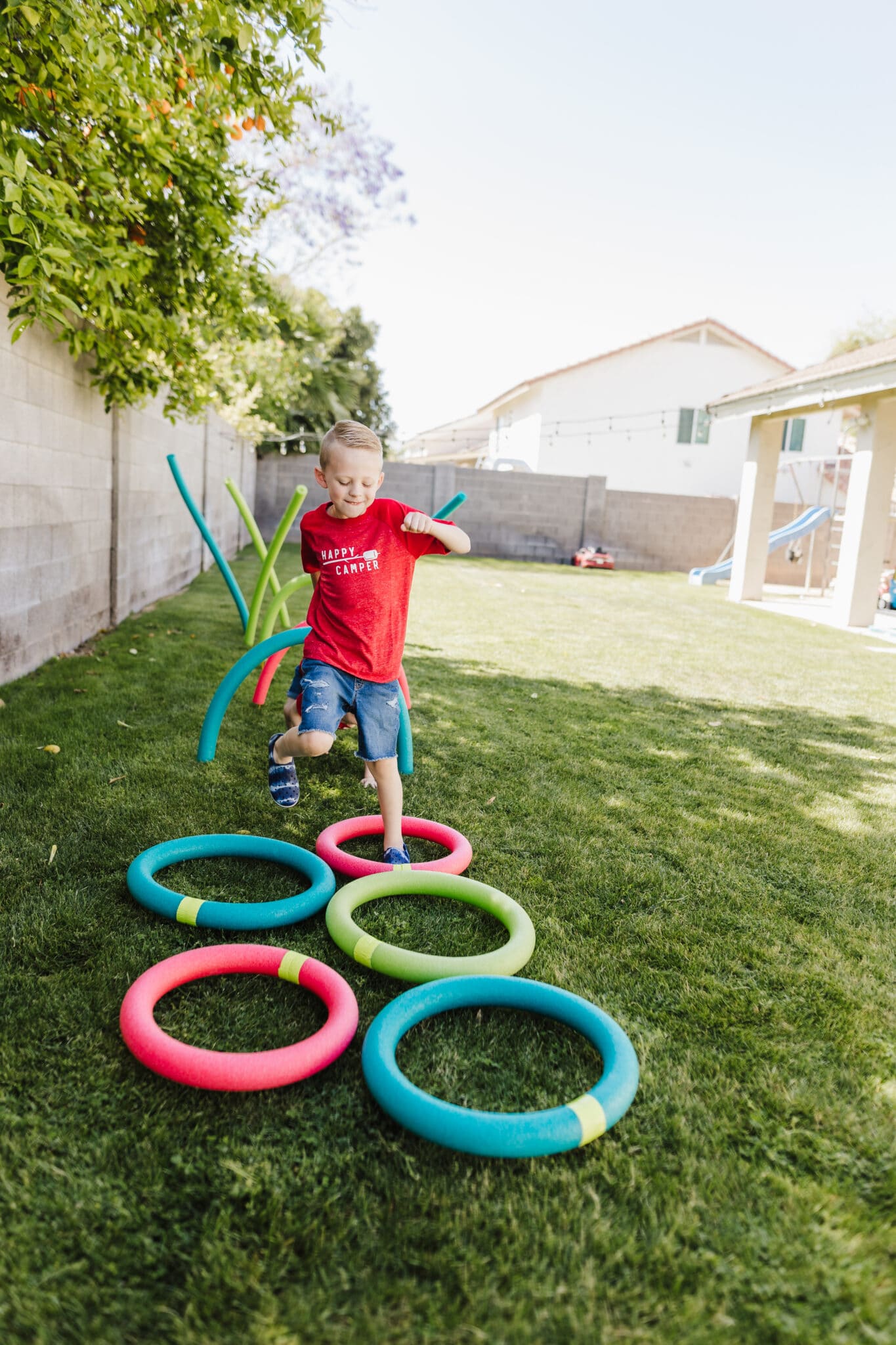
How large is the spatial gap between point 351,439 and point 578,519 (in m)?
17.4

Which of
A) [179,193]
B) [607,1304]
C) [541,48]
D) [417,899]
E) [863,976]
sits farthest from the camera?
[541,48]

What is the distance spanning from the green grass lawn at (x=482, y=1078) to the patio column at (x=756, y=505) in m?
9.53

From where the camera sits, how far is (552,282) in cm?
3234

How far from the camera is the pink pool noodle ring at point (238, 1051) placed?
70.2 inches

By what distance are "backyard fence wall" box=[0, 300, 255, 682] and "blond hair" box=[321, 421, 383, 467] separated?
273 cm

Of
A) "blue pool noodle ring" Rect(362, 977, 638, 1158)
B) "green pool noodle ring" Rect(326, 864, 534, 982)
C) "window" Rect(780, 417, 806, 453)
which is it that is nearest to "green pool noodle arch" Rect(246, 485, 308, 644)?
"green pool noodle ring" Rect(326, 864, 534, 982)

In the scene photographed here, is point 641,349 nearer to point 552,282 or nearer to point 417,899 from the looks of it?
point 552,282

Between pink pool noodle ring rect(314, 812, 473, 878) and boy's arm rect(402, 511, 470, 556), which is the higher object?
boy's arm rect(402, 511, 470, 556)

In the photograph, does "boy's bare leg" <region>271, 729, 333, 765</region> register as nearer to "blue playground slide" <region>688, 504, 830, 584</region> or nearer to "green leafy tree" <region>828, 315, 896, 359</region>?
"blue playground slide" <region>688, 504, 830, 584</region>

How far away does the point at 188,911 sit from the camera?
8.08 ft

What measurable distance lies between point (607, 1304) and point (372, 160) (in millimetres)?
21692

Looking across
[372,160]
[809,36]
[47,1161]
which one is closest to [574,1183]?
[47,1161]

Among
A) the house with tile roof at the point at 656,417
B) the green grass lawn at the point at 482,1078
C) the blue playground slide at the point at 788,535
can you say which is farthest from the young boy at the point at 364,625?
the house with tile roof at the point at 656,417

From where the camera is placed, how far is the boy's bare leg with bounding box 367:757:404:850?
9.98 ft
